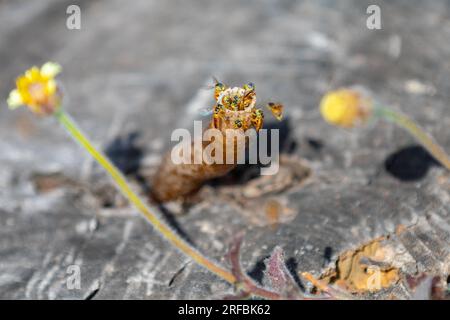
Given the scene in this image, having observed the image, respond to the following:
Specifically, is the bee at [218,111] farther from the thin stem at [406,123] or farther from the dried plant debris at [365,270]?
the dried plant debris at [365,270]

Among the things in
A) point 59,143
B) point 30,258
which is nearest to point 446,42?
point 59,143

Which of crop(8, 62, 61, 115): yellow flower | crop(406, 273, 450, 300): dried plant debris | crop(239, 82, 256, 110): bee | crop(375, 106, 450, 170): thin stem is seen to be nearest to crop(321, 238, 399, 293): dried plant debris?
crop(406, 273, 450, 300): dried plant debris

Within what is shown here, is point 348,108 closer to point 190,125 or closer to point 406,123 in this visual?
point 406,123

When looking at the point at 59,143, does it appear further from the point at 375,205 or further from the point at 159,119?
the point at 375,205

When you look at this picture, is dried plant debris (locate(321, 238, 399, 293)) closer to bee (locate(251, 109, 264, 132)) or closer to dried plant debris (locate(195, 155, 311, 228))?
dried plant debris (locate(195, 155, 311, 228))

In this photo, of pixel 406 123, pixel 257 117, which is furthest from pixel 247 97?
pixel 406 123
